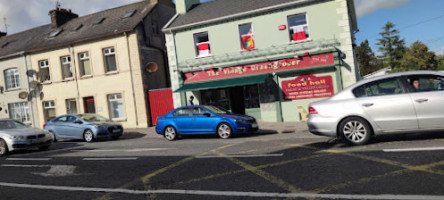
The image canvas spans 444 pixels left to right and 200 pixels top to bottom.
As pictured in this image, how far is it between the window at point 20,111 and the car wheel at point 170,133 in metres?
15.5

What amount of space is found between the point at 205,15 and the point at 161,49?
5097 millimetres

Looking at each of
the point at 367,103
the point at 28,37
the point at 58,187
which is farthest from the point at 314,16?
the point at 28,37

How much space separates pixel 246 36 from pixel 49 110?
49.2ft

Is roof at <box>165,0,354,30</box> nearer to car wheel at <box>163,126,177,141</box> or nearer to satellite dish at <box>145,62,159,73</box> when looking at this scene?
satellite dish at <box>145,62,159,73</box>

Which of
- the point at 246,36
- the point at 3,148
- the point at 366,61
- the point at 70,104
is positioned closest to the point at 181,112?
the point at 246,36

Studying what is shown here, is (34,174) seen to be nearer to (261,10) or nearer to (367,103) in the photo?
(367,103)

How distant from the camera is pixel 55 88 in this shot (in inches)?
897

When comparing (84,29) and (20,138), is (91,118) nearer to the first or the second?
(20,138)

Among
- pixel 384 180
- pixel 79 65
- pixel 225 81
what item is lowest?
pixel 384 180

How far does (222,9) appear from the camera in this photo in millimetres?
19125

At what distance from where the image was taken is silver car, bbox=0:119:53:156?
39.8ft

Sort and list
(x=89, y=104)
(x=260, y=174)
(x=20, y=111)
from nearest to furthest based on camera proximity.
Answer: (x=260, y=174), (x=89, y=104), (x=20, y=111)

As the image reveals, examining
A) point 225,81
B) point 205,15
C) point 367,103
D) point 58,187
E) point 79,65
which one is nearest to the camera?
point 58,187

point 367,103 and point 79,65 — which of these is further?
Answer: point 79,65
